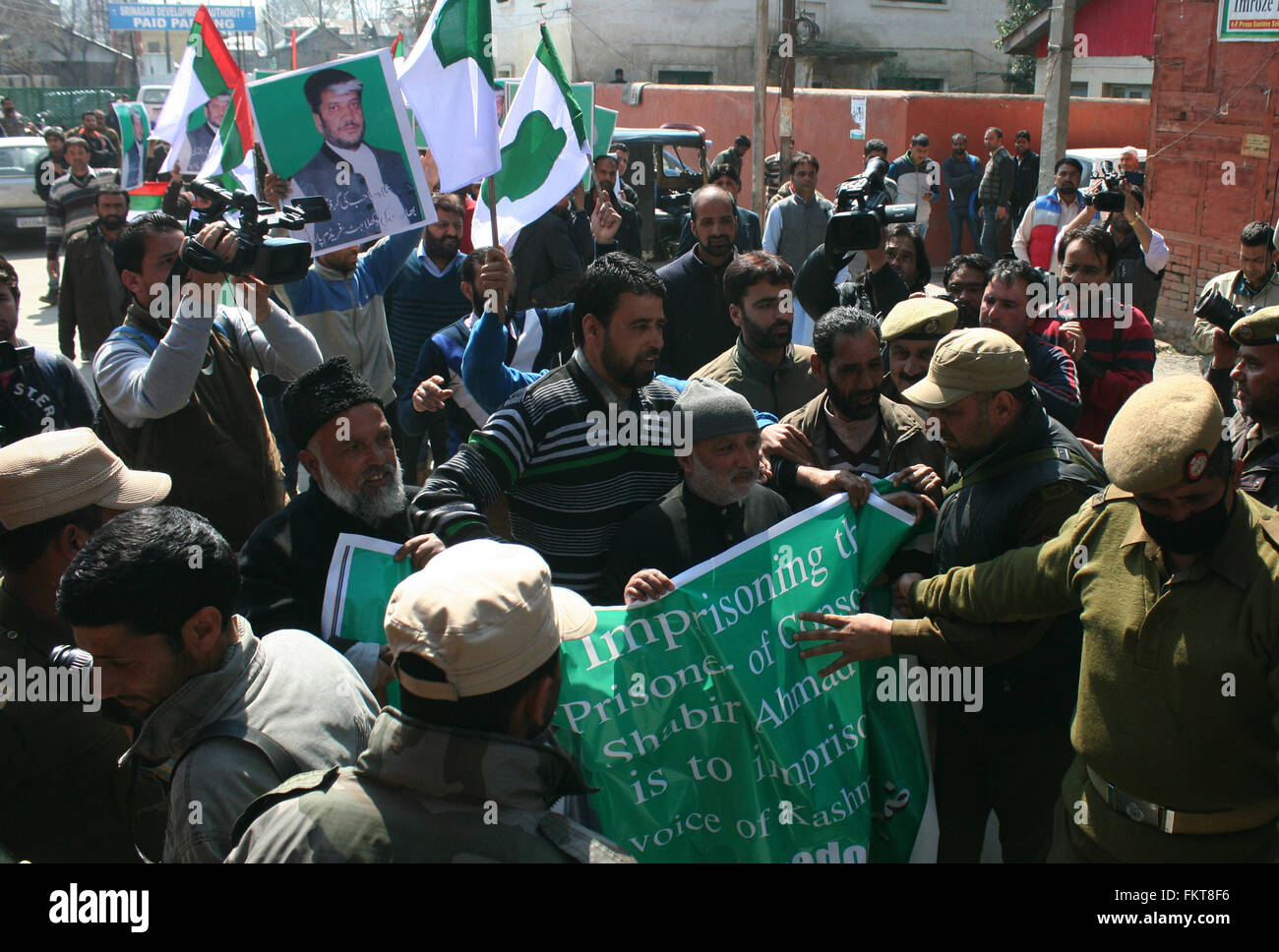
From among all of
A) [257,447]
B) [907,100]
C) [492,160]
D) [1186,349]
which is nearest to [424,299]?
[492,160]

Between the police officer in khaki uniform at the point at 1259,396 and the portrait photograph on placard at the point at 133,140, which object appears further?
the portrait photograph on placard at the point at 133,140

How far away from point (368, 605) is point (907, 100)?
18.3 metres

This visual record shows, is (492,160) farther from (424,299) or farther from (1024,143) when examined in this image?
(1024,143)

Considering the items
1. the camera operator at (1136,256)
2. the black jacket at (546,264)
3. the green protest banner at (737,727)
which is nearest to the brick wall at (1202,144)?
the camera operator at (1136,256)

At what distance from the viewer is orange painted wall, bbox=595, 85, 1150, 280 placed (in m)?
19.3

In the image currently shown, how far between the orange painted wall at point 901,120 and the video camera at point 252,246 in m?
15.1

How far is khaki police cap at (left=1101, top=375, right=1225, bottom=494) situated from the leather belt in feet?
2.53

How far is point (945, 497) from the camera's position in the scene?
10.7 ft

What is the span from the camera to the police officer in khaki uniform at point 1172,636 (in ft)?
7.61

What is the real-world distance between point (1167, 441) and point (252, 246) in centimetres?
295

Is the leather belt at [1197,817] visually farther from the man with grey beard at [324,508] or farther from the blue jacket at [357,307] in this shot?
the blue jacket at [357,307]

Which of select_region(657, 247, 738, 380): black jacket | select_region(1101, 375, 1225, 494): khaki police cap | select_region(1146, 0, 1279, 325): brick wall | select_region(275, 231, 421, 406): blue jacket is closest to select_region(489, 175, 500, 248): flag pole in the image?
select_region(275, 231, 421, 406): blue jacket

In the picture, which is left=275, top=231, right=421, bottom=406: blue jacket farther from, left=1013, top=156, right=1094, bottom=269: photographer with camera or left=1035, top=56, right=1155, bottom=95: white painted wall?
left=1035, top=56, right=1155, bottom=95: white painted wall

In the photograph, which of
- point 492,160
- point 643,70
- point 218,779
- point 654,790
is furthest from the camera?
point 643,70
